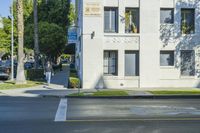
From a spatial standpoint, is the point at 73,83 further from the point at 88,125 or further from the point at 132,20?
the point at 88,125

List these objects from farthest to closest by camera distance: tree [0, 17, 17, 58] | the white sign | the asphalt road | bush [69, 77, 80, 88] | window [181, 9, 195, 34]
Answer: tree [0, 17, 17, 58] → window [181, 9, 195, 34] → the white sign → bush [69, 77, 80, 88] → the asphalt road

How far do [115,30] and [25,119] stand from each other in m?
16.6

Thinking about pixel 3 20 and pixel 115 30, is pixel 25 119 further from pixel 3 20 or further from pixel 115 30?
pixel 3 20

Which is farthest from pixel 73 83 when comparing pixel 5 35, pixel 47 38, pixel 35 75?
pixel 5 35

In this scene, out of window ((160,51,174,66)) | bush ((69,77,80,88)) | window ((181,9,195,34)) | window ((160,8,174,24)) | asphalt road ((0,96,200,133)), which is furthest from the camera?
window ((181,9,195,34))

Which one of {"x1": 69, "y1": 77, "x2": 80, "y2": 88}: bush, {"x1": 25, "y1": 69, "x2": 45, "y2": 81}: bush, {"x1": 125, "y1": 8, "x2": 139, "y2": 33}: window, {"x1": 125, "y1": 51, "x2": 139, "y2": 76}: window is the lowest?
{"x1": 69, "y1": 77, "x2": 80, "y2": 88}: bush

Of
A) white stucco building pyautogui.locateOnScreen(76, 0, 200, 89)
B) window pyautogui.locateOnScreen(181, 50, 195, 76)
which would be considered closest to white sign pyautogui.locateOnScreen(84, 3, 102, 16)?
white stucco building pyautogui.locateOnScreen(76, 0, 200, 89)

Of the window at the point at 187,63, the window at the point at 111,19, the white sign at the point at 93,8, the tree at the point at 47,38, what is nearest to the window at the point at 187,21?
the window at the point at 187,63

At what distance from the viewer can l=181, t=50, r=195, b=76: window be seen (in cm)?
2984

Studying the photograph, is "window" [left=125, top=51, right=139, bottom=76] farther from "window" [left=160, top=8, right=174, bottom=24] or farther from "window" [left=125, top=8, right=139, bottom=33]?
"window" [left=160, top=8, right=174, bottom=24]

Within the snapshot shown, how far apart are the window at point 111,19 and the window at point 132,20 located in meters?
0.73

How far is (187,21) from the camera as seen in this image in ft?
98.8

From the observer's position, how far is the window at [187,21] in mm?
30000

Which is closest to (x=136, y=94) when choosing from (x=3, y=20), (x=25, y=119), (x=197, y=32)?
(x=197, y=32)
